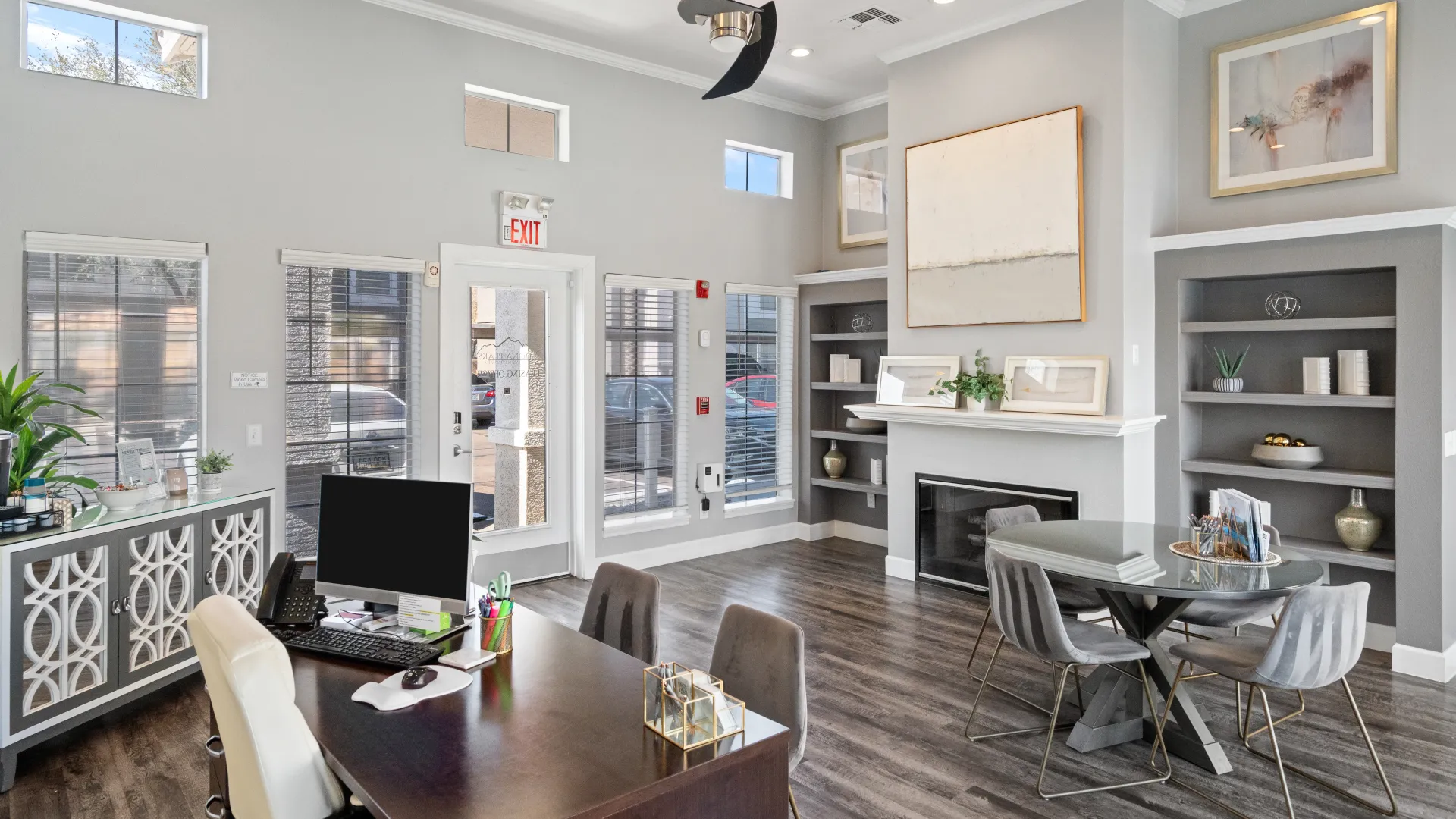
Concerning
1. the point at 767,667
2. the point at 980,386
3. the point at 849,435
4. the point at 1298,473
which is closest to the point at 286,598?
the point at 767,667

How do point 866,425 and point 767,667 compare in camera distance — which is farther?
point 866,425

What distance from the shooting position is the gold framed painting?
4312mm

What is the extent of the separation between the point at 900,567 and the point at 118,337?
15.6 ft

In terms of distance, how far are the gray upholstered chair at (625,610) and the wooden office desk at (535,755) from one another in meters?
0.57

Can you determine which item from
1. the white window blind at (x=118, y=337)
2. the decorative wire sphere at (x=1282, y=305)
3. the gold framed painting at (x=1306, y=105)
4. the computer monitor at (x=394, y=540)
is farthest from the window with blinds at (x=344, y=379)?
the decorative wire sphere at (x=1282, y=305)

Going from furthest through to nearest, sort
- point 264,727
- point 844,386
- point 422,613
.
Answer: point 844,386, point 422,613, point 264,727

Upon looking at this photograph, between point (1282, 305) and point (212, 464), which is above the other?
point (1282, 305)

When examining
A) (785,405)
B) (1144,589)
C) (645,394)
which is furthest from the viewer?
(785,405)

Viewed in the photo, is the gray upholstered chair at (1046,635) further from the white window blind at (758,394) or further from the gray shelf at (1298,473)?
the white window blind at (758,394)

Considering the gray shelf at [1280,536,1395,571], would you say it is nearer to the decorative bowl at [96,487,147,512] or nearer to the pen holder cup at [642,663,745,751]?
the pen holder cup at [642,663,745,751]

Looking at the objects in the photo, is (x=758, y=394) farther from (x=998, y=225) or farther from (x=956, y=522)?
(x=998, y=225)

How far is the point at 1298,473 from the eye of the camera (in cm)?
448

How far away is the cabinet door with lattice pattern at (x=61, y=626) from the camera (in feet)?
9.80

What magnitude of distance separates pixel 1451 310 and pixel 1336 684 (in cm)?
186
